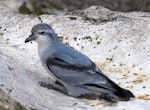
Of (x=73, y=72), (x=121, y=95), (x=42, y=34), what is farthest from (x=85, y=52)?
(x=121, y=95)

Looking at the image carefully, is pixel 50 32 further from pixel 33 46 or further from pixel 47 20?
pixel 47 20

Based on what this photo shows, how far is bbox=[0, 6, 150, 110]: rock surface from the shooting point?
8.68 meters

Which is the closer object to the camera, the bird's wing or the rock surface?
the rock surface

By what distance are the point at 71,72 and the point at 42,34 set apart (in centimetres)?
83

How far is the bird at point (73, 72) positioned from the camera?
8969 millimetres

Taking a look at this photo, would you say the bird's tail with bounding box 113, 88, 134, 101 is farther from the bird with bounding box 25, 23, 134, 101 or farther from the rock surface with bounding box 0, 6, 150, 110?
the rock surface with bounding box 0, 6, 150, 110

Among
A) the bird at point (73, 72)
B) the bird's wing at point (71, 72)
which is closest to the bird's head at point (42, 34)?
the bird at point (73, 72)

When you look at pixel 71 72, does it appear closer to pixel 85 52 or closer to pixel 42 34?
pixel 42 34

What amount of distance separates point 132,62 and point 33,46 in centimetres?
214

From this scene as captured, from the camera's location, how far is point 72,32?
11656 mm

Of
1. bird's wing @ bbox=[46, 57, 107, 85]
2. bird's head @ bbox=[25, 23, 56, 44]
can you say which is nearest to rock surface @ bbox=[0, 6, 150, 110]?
bird's wing @ bbox=[46, 57, 107, 85]

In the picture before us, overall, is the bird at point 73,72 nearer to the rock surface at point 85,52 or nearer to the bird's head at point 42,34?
the bird's head at point 42,34

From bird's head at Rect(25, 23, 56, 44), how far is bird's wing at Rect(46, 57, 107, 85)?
1.26ft

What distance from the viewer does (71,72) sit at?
912cm
